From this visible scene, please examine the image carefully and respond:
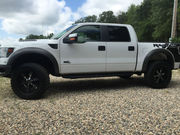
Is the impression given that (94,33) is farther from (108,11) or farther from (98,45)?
(108,11)

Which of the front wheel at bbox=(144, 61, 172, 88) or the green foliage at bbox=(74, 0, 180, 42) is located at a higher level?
the green foliage at bbox=(74, 0, 180, 42)

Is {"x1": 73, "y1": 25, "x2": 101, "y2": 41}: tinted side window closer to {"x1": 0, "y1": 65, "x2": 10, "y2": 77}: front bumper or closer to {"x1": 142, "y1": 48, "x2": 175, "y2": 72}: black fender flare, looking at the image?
{"x1": 142, "y1": 48, "x2": 175, "y2": 72}: black fender flare

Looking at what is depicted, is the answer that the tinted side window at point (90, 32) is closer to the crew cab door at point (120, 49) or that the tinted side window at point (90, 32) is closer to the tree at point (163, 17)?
the crew cab door at point (120, 49)

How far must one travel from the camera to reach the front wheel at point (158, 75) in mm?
4578

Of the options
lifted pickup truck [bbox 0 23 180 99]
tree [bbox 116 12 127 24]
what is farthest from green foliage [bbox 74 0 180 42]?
lifted pickup truck [bbox 0 23 180 99]

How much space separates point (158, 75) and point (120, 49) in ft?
4.94

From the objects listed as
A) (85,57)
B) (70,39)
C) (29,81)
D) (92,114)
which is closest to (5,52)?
(29,81)

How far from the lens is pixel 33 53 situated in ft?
11.6

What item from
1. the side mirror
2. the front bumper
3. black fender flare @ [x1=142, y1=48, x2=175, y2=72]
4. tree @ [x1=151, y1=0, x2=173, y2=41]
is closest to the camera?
the front bumper

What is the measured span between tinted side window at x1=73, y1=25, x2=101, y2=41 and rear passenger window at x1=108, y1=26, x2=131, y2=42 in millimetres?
344

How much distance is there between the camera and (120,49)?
4219mm

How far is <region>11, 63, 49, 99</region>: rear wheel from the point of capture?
354 centimetres

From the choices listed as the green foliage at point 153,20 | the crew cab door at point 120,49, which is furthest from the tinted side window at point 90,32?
the green foliage at point 153,20

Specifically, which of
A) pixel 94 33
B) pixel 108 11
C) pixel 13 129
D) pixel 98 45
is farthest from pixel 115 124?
pixel 108 11
